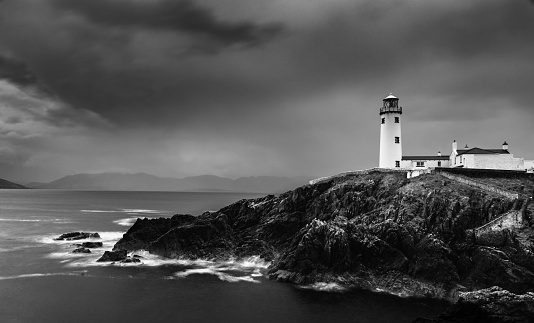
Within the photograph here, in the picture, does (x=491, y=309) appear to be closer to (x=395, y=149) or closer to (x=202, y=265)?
(x=202, y=265)

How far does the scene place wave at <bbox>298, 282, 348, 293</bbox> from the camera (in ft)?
154

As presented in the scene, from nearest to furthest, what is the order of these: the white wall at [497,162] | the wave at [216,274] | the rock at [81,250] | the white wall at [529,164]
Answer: the wave at [216,274]
the rock at [81,250]
the white wall at [529,164]
the white wall at [497,162]

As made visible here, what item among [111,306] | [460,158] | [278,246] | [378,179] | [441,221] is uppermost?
[460,158]

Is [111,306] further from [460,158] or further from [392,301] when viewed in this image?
[460,158]

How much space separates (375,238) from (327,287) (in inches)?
375

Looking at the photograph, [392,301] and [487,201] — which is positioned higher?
[487,201]

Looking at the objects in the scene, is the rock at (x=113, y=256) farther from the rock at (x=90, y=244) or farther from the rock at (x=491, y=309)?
the rock at (x=491, y=309)

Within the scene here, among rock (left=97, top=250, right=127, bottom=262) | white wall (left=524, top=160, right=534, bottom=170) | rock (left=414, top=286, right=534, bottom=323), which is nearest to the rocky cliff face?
rock (left=97, top=250, right=127, bottom=262)

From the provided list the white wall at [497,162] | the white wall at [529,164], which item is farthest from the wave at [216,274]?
the white wall at [529,164]

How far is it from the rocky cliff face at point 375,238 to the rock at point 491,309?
41.6 feet

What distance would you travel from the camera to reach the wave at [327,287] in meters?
46.9

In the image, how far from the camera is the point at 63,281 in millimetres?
50750

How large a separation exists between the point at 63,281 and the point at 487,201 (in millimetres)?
56723

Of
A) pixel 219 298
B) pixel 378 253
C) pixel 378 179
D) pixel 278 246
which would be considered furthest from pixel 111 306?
pixel 378 179
